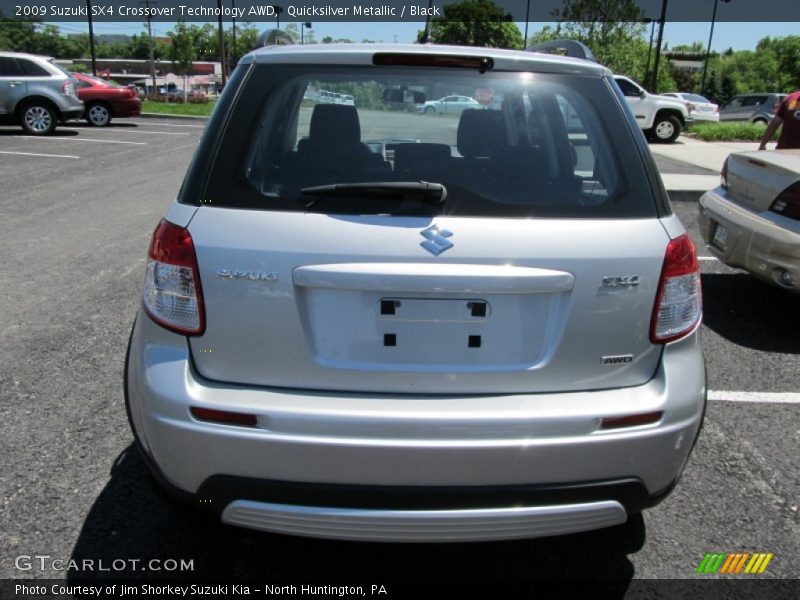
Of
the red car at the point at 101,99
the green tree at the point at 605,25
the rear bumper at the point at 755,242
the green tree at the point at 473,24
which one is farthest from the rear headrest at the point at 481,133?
the green tree at the point at 473,24

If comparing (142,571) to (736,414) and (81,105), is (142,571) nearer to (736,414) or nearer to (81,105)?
(736,414)

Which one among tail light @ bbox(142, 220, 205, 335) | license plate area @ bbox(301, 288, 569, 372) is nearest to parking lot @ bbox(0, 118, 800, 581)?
tail light @ bbox(142, 220, 205, 335)

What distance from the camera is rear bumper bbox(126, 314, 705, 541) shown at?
1973mm

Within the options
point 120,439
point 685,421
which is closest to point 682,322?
point 685,421

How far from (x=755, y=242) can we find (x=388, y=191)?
3.75 m

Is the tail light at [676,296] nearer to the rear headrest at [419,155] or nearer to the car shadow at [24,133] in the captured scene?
the rear headrest at [419,155]

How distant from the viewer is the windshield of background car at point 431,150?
6.94 ft

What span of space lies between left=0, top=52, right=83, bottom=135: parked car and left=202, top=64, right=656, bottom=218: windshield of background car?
56.2 ft

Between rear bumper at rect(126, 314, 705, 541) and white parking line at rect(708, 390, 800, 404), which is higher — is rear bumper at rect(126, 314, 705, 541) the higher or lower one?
the higher one

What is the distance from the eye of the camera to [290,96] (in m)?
2.63

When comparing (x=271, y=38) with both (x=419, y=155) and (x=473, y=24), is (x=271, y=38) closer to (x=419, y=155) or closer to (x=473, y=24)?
(x=419, y=155)

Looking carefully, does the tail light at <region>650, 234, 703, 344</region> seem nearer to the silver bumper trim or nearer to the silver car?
the silver car

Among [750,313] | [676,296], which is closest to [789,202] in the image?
[750,313]

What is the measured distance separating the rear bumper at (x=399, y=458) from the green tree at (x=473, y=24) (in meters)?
50.9
